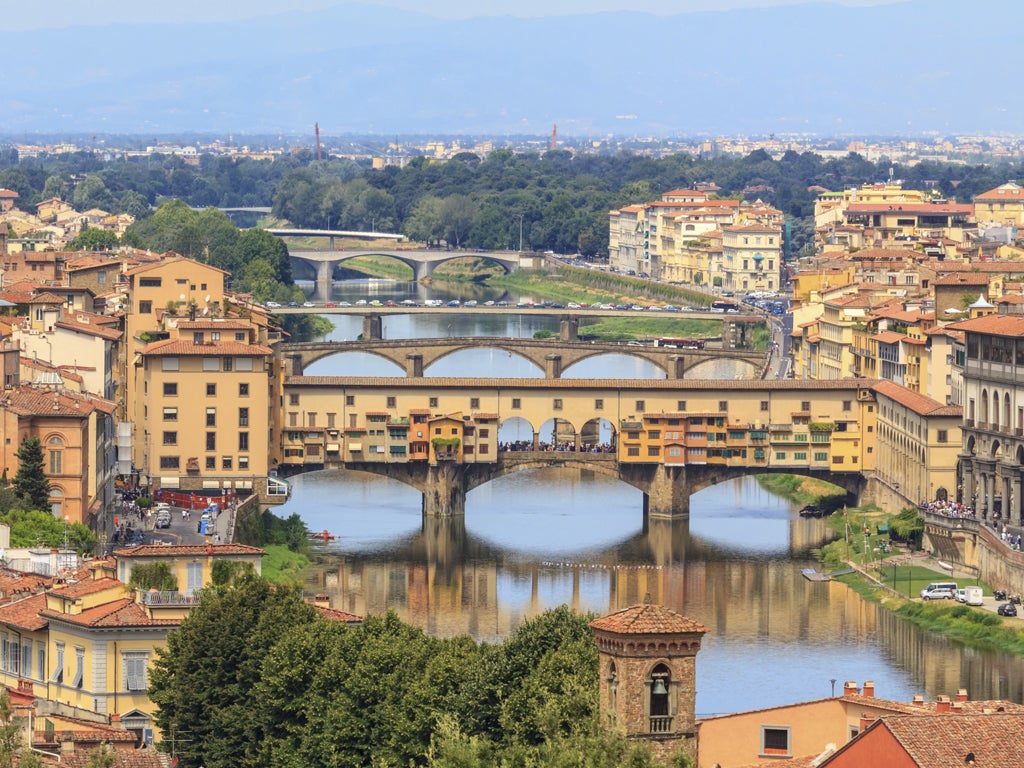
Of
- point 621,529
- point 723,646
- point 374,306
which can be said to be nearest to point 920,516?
point 621,529

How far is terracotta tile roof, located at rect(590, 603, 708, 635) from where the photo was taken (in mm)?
24209

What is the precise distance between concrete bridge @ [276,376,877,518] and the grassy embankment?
2362 mm

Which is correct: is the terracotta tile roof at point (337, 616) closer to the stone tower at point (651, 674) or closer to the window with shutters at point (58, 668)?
the window with shutters at point (58, 668)

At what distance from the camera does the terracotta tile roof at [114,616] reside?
112 feet

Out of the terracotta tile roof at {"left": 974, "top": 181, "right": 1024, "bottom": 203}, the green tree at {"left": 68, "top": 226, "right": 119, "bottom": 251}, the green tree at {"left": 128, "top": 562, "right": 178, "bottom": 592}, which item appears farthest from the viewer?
the terracotta tile roof at {"left": 974, "top": 181, "right": 1024, "bottom": 203}

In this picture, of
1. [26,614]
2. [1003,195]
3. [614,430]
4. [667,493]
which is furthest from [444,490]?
[1003,195]

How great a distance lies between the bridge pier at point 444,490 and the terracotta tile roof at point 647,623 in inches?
1774

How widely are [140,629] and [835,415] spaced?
39.2 m

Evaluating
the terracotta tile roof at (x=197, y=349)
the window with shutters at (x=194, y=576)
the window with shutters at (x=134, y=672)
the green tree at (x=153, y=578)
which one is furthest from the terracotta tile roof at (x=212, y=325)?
the window with shutters at (x=134, y=672)

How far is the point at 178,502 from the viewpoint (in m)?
62.4

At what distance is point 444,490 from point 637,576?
443 inches

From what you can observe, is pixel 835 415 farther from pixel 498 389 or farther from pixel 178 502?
pixel 178 502

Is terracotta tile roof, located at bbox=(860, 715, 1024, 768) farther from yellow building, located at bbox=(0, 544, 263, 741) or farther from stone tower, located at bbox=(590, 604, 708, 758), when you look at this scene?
yellow building, located at bbox=(0, 544, 263, 741)

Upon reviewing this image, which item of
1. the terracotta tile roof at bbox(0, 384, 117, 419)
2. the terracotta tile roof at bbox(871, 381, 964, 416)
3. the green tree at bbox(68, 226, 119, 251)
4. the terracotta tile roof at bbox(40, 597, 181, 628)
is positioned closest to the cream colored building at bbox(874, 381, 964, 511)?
the terracotta tile roof at bbox(871, 381, 964, 416)
